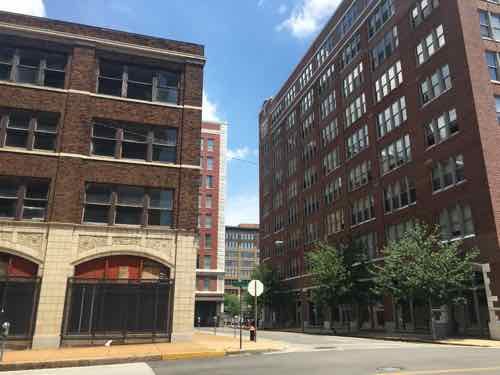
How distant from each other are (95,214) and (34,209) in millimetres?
2810

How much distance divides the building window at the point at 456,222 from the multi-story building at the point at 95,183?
59.8 ft

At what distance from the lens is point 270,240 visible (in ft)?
234

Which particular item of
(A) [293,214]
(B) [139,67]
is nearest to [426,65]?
(B) [139,67]

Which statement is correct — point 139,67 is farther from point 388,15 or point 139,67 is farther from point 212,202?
point 212,202

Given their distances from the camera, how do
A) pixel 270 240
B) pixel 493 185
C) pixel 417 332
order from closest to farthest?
pixel 493 185
pixel 417 332
pixel 270 240

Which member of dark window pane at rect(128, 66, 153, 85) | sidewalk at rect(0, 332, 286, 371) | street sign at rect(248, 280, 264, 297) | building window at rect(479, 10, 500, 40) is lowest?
sidewalk at rect(0, 332, 286, 371)

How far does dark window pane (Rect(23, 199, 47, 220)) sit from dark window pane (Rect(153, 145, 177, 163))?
6.03 meters

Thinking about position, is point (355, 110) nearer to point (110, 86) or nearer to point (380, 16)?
point (380, 16)

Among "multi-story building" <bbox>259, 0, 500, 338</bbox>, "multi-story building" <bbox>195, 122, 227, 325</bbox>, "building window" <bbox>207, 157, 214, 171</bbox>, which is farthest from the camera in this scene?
"building window" <bbox>207, 157, 214, 171</bbox>

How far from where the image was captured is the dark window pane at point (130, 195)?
74.5 feet

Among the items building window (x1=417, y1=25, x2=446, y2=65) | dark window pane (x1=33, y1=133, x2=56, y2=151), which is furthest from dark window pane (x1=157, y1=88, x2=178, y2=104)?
building window (x1=417, y1=25, x2=446, y2=65)

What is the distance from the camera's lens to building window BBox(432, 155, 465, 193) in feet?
99.5

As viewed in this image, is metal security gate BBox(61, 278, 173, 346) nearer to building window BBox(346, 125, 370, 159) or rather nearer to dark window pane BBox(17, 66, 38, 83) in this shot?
dark window pane BBox(17, 66, 38, 83)

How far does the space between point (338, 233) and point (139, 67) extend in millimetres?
31057
